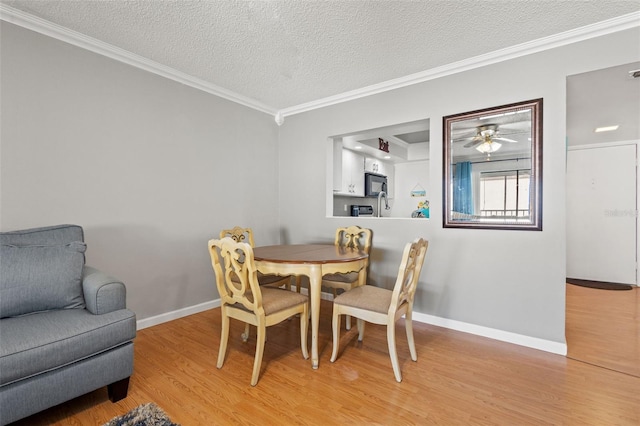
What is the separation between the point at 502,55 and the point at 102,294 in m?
3.46

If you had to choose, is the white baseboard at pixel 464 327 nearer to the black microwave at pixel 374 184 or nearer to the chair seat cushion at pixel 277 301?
the chair seat cushion at pixel 277 301

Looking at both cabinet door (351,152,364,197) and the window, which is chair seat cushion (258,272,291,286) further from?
cabinet door (351,152,364,197)

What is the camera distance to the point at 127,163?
2699mm

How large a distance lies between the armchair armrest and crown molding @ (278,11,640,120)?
2935mm

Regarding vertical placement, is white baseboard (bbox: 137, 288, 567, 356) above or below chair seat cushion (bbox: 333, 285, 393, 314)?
below

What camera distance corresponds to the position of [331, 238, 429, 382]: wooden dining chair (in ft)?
6.39

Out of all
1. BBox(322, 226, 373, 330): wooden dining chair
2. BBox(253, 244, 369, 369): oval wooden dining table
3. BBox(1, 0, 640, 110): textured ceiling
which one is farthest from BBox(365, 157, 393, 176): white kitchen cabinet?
BBox(253, 244, 369, 369): oval wooden dining table

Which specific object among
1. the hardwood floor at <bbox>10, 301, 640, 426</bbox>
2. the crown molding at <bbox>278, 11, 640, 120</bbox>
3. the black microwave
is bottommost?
the hardwood floor at <bbox>10, 301, 640, 426</bbox>

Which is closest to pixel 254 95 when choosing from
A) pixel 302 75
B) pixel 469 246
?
pixel 302 75

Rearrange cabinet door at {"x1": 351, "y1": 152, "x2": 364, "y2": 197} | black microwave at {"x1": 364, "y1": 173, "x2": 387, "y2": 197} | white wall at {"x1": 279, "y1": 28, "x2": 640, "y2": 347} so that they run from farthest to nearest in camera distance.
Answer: black microwave at {"x1": 364, "y1": 173, "x2": 387, "y2": 197} < cabinet door at {"x1": 351, "y1": 152, "x2": 364, "y2": 197} < white wall at {"x1": 279, "y1": 28, "x2": 640, "y2": 347}

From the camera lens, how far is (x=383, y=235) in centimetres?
330

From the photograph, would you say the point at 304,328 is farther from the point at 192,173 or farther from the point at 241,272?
the point at 192,173

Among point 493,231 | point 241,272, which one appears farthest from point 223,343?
point 493,231

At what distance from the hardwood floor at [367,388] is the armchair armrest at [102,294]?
530 mm
